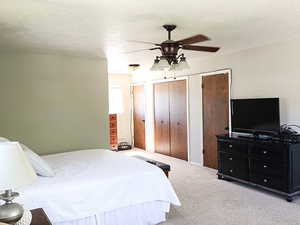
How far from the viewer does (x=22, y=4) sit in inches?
95.7

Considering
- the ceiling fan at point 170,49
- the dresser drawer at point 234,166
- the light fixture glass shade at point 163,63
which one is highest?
the ceiling fan at point 170,49

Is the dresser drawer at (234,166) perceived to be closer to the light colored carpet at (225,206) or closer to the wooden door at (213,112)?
the light colored carpet at (225,206)

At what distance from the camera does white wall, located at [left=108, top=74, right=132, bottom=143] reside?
8.09 m

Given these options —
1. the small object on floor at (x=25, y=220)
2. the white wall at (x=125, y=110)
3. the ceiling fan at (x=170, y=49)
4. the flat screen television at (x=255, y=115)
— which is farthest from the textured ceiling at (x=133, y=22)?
the white wall at (x=125, y=110)

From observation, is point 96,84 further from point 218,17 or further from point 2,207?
point 2,207

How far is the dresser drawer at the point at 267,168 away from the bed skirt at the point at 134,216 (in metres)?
1.71

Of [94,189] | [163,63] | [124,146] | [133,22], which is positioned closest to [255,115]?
[163,63]

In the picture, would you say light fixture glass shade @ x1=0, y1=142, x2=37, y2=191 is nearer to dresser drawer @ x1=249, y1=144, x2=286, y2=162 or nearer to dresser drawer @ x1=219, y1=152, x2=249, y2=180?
dresser drawer @ x1=249, y1=144, x2=286, y2=162

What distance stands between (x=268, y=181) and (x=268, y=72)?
67.2 inches

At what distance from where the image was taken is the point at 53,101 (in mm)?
4887

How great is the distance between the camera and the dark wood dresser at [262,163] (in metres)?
3.71

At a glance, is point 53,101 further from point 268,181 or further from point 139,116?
point 268,181

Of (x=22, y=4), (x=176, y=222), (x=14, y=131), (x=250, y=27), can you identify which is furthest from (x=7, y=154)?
(x=14, y=131)

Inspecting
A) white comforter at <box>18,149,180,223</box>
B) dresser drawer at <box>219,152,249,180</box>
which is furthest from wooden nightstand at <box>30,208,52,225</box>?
dresser drawer at <box>219,152,249,180</box>
